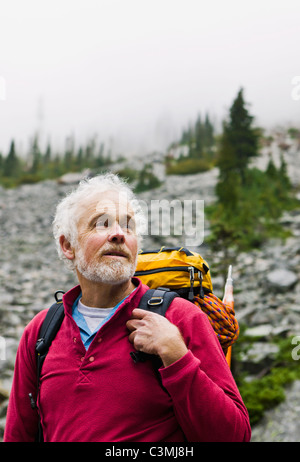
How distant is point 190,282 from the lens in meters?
2.43

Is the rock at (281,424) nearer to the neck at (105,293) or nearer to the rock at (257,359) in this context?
the rock at (257,359)

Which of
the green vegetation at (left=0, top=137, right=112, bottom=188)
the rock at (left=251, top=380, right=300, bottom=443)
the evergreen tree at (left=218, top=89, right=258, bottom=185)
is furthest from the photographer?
the green vegetation at (left=0, top=137, right=112, bottom=188)

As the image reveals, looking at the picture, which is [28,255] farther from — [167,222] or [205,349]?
[205,349]

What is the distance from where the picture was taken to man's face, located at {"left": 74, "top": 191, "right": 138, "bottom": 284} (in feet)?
7.47

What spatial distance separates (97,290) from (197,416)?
91 centimetres

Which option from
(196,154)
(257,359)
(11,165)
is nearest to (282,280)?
(257,359)

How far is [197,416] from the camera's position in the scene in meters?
1.80

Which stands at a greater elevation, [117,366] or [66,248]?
[66,248]

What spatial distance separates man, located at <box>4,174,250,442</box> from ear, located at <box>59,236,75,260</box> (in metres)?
0.08

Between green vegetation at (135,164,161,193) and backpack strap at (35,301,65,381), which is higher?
backpack strap at (35,301,65,381)

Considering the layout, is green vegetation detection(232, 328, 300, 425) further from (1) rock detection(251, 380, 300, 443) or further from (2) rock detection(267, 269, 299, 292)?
(2) rock detection(267, 269, 299, 292)

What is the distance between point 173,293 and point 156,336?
333mm

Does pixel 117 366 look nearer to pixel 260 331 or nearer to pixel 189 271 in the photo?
pixel 189 271

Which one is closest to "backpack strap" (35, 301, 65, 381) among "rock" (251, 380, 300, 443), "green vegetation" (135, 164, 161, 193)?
"rock" (251, 380, 300, 443)
